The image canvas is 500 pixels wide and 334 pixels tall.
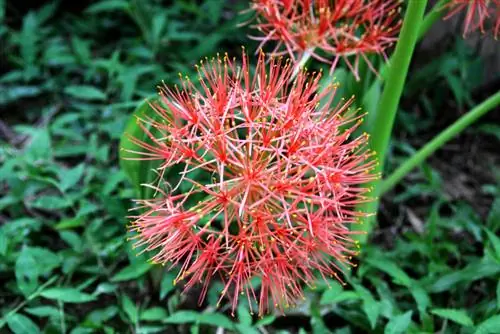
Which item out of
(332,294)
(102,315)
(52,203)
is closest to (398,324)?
(332,294)

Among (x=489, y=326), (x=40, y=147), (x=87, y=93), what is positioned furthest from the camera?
(x=87, y=93)

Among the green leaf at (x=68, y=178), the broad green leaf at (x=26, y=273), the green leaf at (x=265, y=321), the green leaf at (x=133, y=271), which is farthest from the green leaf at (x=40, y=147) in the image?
the green leaf at (x=265, y=321)

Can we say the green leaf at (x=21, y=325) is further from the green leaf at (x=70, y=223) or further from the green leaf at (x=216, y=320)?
the green leaf at (x=216, y=320)

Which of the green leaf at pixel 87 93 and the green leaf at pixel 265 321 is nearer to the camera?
the green leaf at pixel 265 321

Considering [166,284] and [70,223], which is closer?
[166,284]

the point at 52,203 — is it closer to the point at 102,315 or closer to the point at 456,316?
the point at 102,315

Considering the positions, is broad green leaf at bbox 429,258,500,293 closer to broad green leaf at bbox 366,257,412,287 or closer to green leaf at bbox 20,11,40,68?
broad green leaf at bbox 366,257,412,287
